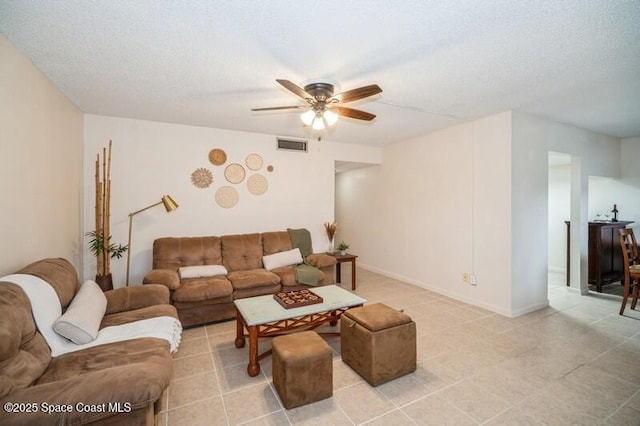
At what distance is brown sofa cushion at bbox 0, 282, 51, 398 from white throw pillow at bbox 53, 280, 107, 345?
0.11m

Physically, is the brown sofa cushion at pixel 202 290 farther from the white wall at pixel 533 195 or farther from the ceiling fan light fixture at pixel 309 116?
the white wall at pixel 533 195

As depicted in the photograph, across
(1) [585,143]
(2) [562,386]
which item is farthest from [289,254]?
(1) [585,143]

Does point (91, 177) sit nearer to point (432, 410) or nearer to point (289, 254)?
point (289, 254)

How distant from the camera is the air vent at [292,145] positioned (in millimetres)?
4551

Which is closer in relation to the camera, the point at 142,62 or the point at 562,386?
the point at 562,386

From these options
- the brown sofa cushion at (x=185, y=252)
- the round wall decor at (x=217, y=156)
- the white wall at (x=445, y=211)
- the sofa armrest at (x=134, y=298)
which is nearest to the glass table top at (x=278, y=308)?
the sofa armrest at (x=134, y=298)

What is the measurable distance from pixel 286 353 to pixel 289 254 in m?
2.18

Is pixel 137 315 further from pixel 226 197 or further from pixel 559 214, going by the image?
pixel 559 214

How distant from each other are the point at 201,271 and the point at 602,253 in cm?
594

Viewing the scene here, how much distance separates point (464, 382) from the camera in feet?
6.87

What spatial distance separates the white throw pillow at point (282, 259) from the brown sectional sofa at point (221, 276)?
8cm

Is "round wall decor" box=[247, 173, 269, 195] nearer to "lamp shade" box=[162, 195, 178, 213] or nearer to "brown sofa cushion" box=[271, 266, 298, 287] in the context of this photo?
"lamp shade" box=[162, 195, 178, 213]

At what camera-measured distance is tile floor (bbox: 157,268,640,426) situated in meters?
1.76

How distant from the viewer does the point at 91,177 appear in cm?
352
